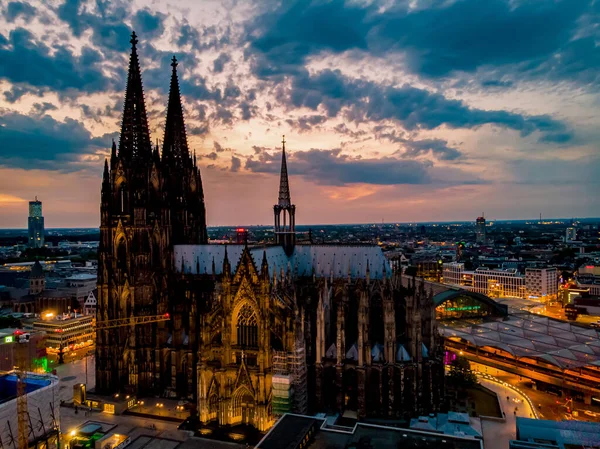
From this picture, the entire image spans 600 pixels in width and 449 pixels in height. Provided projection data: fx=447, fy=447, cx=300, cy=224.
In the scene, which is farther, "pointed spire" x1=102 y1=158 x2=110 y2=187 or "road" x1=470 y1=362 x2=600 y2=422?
"pointed spire" x1=102 y1=158 x2=110 y2=187

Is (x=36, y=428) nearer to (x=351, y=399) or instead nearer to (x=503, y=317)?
(x=351, y=399)

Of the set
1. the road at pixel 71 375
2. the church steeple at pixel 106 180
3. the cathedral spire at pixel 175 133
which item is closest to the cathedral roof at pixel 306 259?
the church steeple at pixel 106 180

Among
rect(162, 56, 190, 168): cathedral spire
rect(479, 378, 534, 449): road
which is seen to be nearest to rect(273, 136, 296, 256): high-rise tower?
rect(162, 56, 190, 168): cathedral spire

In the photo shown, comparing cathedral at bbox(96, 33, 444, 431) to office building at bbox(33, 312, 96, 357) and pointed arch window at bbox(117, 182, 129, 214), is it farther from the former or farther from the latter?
office building at bbox(33, 312, 96, 357)

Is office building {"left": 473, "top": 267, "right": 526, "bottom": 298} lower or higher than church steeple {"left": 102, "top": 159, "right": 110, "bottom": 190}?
lower

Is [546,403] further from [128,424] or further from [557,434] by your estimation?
[128,424]

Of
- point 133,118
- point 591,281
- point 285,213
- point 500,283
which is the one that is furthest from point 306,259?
point 591,281
